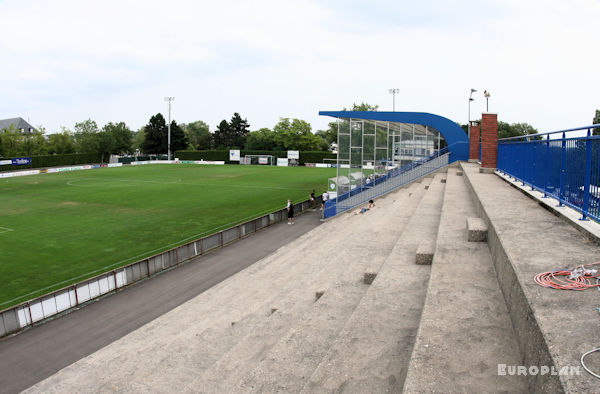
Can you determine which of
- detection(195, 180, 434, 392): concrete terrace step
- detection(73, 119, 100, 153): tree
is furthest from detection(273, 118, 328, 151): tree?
detection(195, 180, 434, 392): concrete terrace step

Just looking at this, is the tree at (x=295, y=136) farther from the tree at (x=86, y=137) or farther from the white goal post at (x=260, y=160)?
the tree at (x=86, y=137)

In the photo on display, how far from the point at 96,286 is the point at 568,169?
14.1 m

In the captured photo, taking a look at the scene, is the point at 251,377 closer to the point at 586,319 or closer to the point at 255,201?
the point at 586,319

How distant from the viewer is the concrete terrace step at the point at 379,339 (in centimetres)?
488

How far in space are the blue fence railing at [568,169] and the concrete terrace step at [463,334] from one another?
77.1 inches

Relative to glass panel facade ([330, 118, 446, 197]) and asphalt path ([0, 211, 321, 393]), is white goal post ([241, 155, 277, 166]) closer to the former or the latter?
glass panel facade ([330, 118, 446, 197])

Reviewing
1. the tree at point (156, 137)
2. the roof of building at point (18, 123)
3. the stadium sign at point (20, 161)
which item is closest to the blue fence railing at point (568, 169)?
the stadium sign at point (20, 161)

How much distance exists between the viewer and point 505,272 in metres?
5.74

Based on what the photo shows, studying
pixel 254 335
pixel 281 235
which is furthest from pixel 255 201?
pixel 254 335

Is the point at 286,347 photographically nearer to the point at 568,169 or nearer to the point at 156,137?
the point at 568,169

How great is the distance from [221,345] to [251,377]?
3.66 meters

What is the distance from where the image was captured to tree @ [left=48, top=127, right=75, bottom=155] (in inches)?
3446

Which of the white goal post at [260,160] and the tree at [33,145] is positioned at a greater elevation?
the tree at [33,145]

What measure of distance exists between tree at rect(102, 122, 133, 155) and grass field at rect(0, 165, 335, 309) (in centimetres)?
4291
